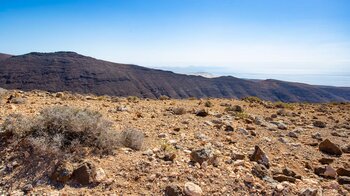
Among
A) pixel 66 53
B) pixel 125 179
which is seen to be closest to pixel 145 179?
pixel 125 179

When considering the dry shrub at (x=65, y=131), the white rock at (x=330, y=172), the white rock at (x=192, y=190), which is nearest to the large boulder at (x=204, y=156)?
the white rock at (x=192, y=190)

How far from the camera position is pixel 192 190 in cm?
429

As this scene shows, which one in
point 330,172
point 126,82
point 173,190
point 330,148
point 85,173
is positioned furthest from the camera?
point 126,82

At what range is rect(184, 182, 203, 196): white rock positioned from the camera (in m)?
4.25

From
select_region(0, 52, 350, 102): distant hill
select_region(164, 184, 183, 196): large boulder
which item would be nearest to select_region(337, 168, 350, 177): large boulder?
select_region(164, 184, 183, 196): large boulder

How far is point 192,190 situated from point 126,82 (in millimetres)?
104244

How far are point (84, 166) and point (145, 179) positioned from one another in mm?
1059

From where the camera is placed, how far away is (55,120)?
17.7 feet

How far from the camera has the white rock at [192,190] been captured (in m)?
4.25

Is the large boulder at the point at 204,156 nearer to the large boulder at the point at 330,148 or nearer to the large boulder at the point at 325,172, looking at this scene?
the large boulder at the point at 325,172

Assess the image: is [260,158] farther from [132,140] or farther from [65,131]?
[65,131]

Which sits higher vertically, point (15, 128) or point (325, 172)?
point (15, 128)

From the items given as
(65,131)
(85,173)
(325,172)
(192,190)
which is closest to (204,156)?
(192,190)

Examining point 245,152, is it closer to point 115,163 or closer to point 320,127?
point 115,163
